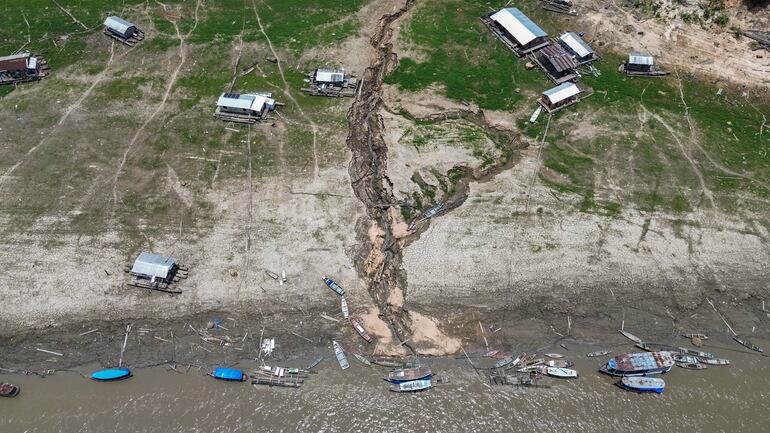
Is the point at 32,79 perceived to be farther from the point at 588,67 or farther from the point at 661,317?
the point at 661,317

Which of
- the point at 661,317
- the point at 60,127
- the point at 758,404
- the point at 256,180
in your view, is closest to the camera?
the point at 758,404

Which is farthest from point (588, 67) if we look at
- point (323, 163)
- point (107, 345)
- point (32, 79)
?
point (32, 79)

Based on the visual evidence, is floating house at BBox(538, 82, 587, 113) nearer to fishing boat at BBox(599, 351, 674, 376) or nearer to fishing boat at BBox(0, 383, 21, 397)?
fishing boat at BBox(599, 351, 674, 376)

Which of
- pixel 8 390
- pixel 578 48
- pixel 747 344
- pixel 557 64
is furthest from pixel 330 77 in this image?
pixel 747 344

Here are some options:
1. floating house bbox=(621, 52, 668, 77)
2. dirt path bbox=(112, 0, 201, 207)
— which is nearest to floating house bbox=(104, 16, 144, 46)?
Result: dirt path bbox=(112, 0, 201, 207)

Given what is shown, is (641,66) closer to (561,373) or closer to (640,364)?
(640,364)

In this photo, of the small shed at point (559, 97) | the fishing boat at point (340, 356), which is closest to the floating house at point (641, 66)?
the small shed at point (559, 97)
